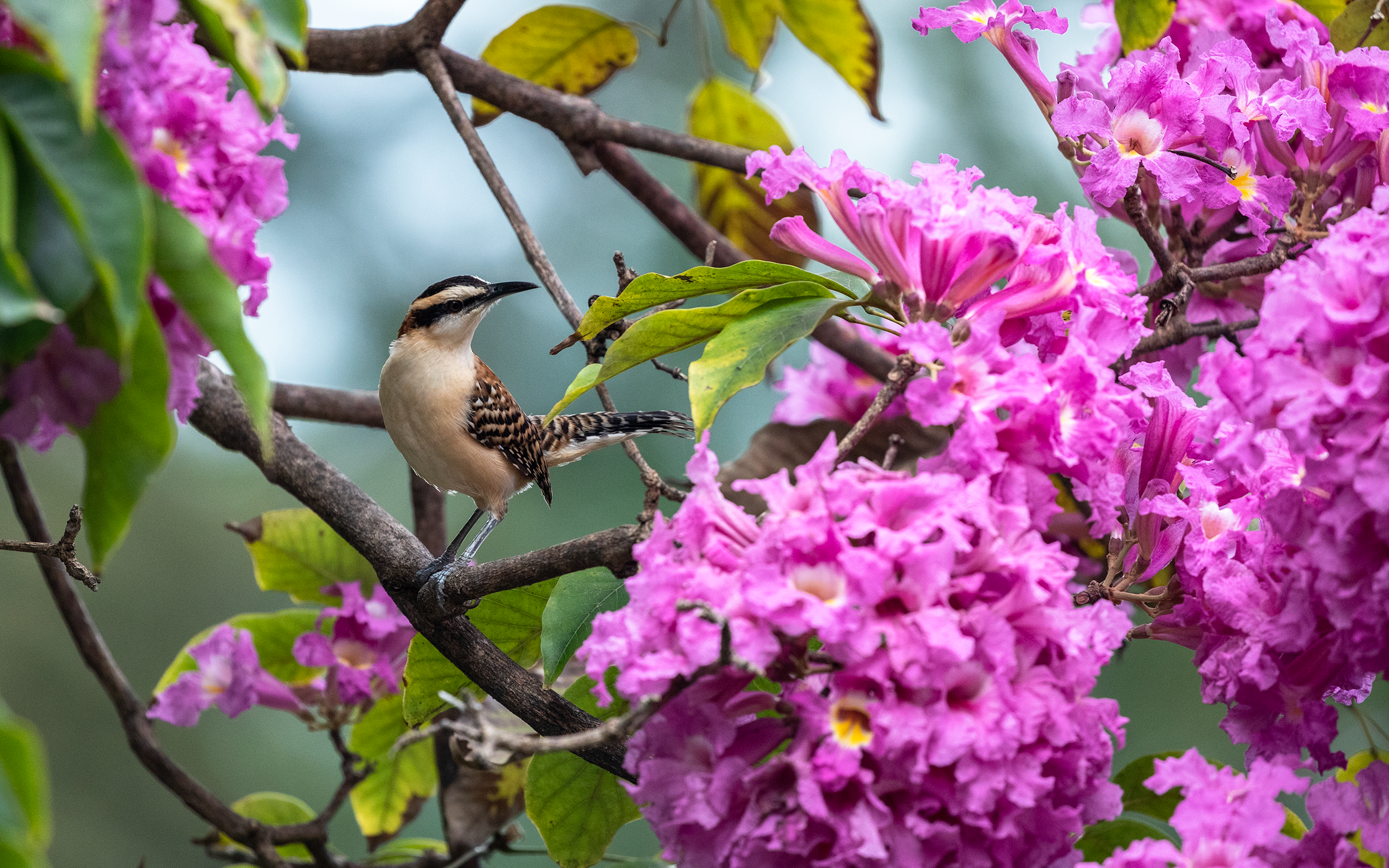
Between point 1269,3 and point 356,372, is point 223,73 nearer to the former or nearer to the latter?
point 1269,3

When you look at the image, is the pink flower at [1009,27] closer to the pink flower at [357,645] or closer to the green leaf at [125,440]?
the green leaf at [125,440]

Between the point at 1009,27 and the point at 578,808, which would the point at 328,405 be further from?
the point at 1009,27

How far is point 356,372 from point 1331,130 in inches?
242

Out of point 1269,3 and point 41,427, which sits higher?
point 41,427

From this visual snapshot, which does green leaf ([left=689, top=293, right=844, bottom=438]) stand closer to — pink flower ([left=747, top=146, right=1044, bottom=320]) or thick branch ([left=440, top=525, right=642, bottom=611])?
pink flower ([left=747, top=146, right=1044, bottom=320])

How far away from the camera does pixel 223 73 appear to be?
0.75 m

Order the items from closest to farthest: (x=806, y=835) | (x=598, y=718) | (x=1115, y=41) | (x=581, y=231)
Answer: (x=806, y=835)
(x=598, y=718)
(x=1115, y=41)
(x=581, y=231)

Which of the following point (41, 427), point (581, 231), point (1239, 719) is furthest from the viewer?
point (581, 231)

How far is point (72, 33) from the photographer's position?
0.51m

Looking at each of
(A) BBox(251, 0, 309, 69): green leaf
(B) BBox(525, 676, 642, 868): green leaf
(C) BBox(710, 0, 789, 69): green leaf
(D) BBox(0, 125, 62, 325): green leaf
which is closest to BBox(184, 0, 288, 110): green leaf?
(A) BBox(251, 0, 309, 69): green leaf

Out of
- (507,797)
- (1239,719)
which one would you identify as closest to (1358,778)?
(1239,719)

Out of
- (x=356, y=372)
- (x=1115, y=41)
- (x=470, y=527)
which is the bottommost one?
(x=356, y=372)

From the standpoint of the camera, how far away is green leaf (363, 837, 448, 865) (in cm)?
180

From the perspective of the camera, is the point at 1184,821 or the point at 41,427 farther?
the point at 1184,821
